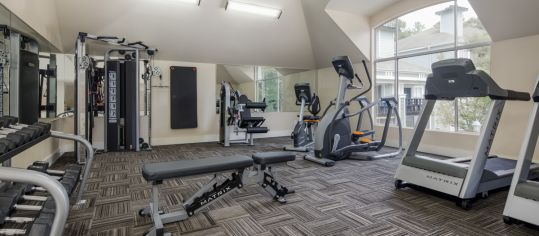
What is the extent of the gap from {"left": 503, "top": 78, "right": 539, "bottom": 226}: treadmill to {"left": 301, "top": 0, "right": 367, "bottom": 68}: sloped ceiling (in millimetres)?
3995

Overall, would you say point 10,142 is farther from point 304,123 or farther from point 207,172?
point 304,123

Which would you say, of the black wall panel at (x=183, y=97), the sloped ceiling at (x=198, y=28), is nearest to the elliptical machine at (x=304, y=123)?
the sloped ceiling at (x=198, y=28)

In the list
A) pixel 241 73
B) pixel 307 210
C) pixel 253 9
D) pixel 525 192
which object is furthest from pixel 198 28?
pixel 525 192

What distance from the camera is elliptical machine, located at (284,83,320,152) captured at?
5562 millimetres

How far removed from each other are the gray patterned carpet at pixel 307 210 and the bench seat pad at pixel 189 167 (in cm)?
42

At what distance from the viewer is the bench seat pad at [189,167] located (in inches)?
80.2

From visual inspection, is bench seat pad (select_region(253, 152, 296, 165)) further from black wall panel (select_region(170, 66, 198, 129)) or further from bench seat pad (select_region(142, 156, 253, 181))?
black wall panel (select_region(170, 66, 198, 129))

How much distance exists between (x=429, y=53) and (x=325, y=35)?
81.7 inches

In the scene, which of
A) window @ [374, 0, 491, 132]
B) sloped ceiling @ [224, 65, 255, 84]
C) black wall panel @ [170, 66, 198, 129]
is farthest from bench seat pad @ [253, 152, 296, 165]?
sloped ceiling @ [224, 65, 255, 84]

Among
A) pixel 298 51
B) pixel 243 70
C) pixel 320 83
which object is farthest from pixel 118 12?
pixel 320 83

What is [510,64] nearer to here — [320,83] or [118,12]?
[320,83]

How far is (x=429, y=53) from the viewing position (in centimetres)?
523

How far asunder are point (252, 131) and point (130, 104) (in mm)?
2340

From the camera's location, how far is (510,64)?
423 centimetres
